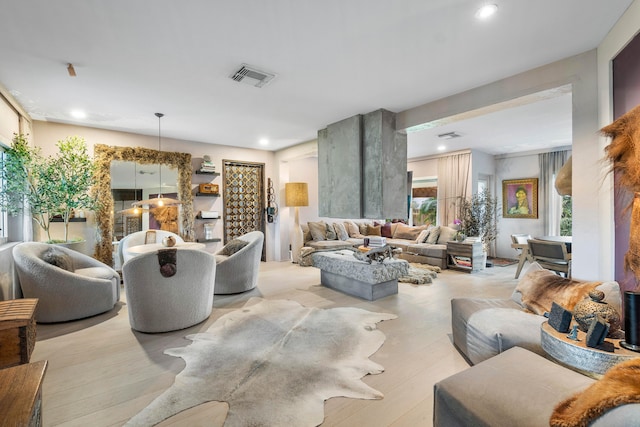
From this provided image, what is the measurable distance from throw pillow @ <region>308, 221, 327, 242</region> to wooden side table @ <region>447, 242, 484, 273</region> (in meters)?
2.80

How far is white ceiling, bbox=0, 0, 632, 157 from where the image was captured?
2062mm

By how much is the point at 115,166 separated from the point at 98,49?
3.24m

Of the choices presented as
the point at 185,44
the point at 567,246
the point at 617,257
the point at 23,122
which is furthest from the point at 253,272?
the point at 567,246

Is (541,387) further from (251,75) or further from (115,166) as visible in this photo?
(115,166)

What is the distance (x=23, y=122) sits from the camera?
4.09 metres

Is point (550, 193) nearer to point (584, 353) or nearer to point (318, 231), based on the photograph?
point (318, 231)

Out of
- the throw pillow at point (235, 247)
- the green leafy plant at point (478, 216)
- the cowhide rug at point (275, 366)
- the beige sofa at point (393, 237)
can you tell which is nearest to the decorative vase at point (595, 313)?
the cowhide rug at point (275, 366)

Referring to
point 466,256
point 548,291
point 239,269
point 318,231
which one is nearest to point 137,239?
point 239,269

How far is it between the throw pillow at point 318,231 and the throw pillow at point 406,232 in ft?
6.48

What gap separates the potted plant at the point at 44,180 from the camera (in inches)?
147

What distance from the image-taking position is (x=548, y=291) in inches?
96.3

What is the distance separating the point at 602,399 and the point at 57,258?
465 centimetres

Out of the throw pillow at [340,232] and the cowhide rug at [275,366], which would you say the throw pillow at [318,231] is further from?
the cowhide rug at [275,366]

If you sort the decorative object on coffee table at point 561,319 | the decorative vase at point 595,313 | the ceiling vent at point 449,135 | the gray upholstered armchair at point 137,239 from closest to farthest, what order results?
the decorative vase at point 595,313 → the decorative object on coffee table at point 561,319 → the gray upholstered armchair at point 137,239 → the ceiling vent at point 449,135
